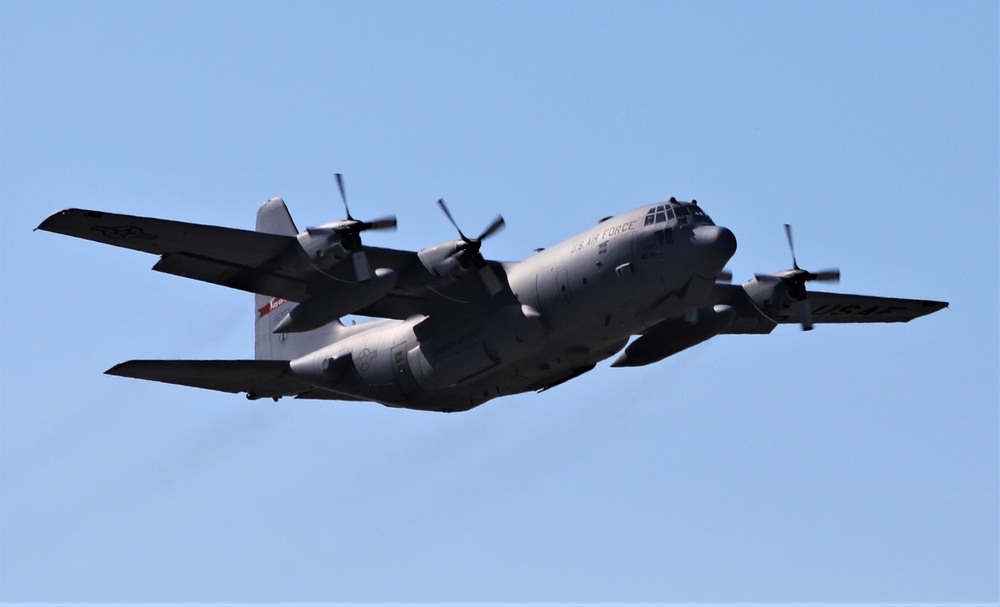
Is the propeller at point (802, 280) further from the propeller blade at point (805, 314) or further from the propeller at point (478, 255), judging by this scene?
the propeller at point (478, 255)

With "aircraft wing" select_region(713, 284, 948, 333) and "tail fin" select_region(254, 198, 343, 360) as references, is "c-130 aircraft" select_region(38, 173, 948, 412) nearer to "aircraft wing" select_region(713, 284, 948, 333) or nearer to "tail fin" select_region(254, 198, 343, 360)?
"aircraft wing" select_region(713, 284, 948, 333)

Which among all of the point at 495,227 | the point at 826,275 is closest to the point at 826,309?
the point at 826,275

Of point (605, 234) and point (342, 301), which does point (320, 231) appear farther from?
point (605, 234)

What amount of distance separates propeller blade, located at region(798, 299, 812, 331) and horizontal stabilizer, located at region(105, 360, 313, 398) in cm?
1207

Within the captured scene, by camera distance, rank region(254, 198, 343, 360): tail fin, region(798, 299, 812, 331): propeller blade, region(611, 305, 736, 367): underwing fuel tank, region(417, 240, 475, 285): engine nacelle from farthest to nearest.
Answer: region(254, 198, 343, 360): tail fin, region(798, 299, 812, 331): propeller blade, region(611, 305, 736, 367): underwing fuel tank, region(417, 240, 475, 285): engine nacelle

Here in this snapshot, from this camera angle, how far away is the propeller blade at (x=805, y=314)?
35.2 metres

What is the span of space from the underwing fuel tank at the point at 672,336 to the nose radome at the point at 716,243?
358cm

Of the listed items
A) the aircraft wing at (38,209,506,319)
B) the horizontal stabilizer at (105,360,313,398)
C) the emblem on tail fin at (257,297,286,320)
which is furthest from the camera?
the emblem on tail fin at (257,297,286,320)

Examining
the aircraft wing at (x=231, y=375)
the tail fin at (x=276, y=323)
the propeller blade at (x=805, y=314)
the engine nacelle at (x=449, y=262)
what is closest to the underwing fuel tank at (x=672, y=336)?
the propeller blade at (x=805, y=314)

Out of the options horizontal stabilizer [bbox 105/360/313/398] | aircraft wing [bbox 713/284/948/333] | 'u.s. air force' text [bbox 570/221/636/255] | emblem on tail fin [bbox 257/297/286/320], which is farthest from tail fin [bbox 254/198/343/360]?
aircraft wing [bbox 713/284/948/333]

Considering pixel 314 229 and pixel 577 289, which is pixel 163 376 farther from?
pixel 577 289

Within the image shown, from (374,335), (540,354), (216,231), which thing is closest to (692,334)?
(540,354)

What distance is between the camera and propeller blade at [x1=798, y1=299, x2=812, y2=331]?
35219 mm

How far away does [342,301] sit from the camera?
100ft
